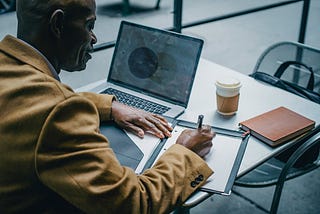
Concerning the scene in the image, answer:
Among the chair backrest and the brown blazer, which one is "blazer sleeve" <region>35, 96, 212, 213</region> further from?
the chair backrest

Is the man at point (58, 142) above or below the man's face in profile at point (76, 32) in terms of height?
below

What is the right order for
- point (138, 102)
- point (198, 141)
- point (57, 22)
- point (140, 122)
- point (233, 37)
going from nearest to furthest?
point (57, 22) → point (198, 141) → point (140, 122) → point (138, 102) → point (233, 37)

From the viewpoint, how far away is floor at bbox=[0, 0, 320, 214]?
211 centimetres

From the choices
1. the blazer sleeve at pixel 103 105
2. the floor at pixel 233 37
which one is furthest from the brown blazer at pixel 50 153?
the floor at pixel 233 37

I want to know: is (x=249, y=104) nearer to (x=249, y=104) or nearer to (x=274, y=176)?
(x=249, y=104)

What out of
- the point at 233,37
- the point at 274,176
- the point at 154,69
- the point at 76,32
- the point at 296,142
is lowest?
the point at 233,37

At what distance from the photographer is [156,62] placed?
151cm

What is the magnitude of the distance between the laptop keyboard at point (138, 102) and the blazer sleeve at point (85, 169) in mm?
512

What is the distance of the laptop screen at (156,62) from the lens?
1.43 meters

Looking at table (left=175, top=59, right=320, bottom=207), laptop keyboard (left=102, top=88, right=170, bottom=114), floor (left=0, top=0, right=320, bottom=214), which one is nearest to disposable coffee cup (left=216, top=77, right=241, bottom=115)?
table (left=175, top=59, right=320, bottom=207)

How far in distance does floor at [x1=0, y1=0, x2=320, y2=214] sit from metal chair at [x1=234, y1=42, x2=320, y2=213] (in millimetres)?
527

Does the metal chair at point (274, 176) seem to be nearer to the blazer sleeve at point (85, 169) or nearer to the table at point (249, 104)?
the table at point (249, 104)

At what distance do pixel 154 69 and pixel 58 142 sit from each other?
0.77 meters

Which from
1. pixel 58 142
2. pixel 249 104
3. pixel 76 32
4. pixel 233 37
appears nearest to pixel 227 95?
pixel 249 104
